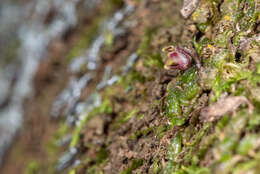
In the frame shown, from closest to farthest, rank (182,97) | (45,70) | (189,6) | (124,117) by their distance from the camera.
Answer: (182,97) < (189,6) < (124,117) < (45,70)

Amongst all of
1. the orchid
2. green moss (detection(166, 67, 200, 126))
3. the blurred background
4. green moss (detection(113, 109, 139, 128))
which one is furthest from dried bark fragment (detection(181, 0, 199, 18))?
the blurred background

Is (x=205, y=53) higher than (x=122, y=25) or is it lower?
higher

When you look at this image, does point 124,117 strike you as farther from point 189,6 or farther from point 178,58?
point 189,6

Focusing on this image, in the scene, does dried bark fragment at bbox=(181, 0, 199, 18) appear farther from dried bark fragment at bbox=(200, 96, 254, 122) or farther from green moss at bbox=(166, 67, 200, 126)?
dried bark fragment at bbox=(200, 96, 254, 122)

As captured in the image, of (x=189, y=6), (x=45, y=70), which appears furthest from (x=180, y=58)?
(x=45, y=70)

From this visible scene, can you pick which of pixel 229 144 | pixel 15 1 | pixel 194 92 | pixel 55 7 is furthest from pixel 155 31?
pixel 15 1

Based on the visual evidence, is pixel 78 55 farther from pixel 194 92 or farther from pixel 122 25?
pixel 194 92

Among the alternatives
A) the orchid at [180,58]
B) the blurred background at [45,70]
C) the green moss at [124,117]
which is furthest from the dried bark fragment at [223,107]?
the blurred background at [45,70]
